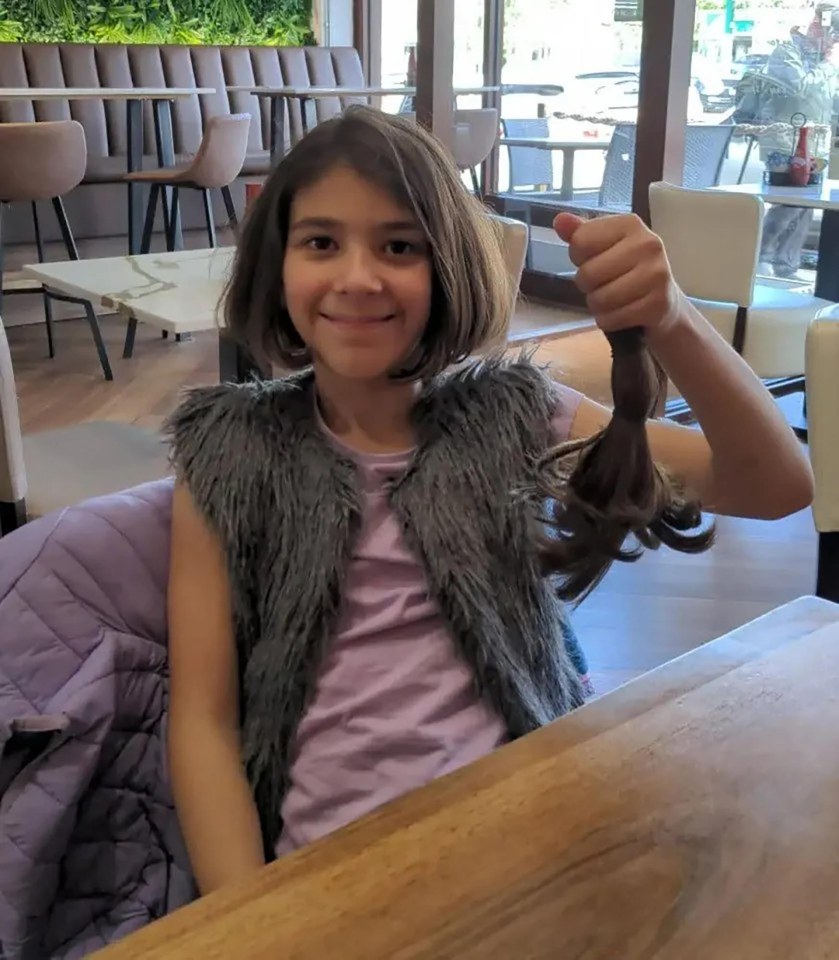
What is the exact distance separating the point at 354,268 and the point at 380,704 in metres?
0.41

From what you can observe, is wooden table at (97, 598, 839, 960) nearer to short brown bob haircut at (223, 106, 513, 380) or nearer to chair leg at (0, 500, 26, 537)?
short brown bob haircut at (223, 106, 513, 380)

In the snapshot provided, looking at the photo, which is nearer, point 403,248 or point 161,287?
point 403,248

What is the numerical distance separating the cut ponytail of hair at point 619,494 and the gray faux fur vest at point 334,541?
8 centimetres

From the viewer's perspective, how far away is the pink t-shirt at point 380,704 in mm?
1051

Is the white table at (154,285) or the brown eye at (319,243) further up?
the brown eye at (319,243)

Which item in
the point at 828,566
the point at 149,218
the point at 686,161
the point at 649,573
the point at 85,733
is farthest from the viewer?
the point at 149,218

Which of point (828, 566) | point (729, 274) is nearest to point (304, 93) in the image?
point (729, 274)

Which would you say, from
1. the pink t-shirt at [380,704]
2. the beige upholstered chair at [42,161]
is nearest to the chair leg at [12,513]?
the pink t-shirt at [380,704]

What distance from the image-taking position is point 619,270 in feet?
2.52

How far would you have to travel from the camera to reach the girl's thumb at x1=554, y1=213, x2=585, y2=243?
0.72 meters

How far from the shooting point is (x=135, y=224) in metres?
5.71

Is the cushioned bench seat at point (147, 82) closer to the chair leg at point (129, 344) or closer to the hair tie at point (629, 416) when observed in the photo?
the chair leg at point (129, 344)

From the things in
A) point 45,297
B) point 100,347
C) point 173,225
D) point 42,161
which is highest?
point 42,161

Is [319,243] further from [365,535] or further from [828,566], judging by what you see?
[828,566]
